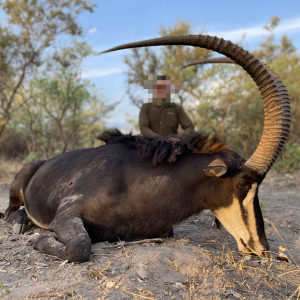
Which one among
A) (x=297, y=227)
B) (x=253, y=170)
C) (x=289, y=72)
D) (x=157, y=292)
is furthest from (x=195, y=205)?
(x=289, y=72)

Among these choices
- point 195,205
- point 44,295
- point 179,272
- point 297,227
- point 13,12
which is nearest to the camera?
point 44,295

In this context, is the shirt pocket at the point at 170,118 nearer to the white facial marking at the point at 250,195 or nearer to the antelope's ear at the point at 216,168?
the antelope's ear at the point at 216,168

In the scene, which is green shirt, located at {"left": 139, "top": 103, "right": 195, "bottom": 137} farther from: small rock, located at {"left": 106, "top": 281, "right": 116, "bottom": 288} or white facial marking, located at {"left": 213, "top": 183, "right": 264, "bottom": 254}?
small rock, located at {"left": 106, "top": 281, "right": 116, "bottom": 288}

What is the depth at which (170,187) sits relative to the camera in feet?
11.1

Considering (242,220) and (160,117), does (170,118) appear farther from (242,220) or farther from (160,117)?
(242,220)

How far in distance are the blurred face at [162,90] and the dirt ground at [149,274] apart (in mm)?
3331

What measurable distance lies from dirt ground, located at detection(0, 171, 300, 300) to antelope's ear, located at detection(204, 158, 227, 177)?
30.7 inches

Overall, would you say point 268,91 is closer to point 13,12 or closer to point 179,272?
point 179,272

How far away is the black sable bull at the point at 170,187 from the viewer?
307 cm

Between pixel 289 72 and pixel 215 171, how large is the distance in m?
17.0

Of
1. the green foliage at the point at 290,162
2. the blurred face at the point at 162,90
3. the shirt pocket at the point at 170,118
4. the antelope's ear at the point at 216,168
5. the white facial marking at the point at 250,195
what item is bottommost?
the green foliage at the point at 290,162

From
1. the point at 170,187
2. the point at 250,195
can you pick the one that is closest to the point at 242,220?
the point at 250,195

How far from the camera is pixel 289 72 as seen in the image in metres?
17.9

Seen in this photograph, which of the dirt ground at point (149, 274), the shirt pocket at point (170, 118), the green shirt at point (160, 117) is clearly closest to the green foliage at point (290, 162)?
the green shirt at point (160, 117)
